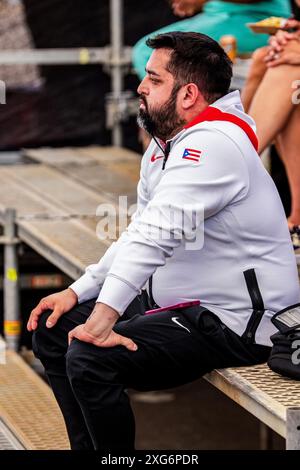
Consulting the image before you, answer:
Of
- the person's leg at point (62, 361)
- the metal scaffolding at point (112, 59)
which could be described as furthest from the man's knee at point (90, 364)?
the metal scaffolding at point (112, 59)

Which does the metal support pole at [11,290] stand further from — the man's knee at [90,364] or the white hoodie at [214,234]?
the man's knee at [90,364]

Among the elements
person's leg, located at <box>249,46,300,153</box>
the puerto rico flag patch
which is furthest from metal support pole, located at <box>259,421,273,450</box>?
the puerto rico flag patch

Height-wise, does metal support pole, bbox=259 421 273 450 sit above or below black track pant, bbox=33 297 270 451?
below

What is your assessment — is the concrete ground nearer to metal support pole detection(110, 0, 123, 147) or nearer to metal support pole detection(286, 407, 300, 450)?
metal support pole detection(110, 0, 123, 147)

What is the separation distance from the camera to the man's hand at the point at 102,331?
3154 mm

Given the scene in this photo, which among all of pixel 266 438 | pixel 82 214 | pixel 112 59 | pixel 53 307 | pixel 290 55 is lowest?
pixel 266 438

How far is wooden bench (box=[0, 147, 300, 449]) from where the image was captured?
3.08m

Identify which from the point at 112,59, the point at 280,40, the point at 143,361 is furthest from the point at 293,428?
the point at 112,59

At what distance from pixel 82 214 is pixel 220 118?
2319 mm

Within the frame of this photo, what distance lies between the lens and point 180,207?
10.5ft

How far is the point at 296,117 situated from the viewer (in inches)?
180

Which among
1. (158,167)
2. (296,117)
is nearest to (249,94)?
(296,117)

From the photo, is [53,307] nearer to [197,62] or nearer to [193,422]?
[197,62]

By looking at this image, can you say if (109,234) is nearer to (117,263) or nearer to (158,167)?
(158,167)
